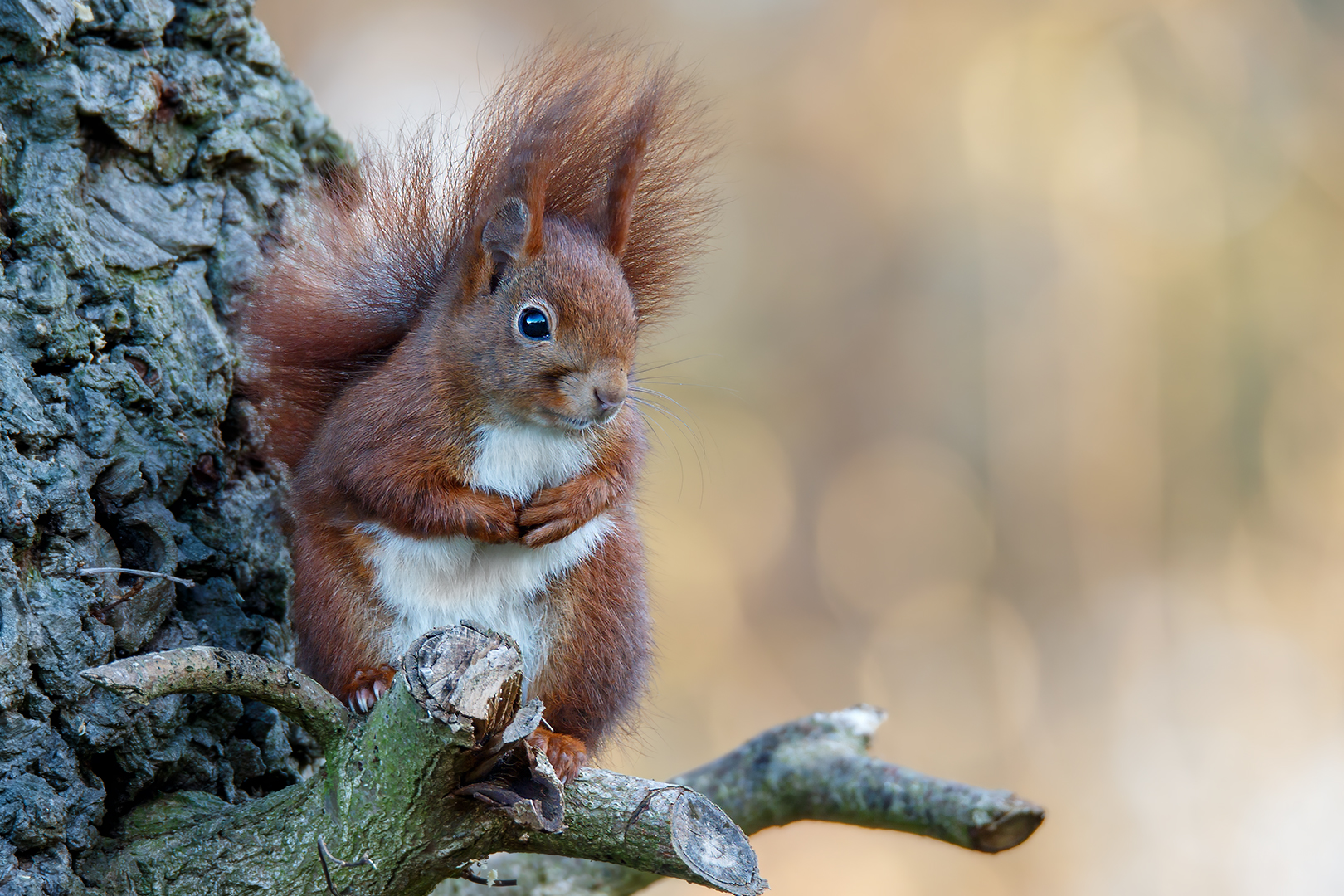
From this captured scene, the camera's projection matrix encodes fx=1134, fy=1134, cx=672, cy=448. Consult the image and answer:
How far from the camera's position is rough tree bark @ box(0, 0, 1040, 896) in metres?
1.13

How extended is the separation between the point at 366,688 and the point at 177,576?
344 millimetres

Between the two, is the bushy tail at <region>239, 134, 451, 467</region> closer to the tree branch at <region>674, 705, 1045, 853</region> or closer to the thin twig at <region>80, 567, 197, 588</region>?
the thin twig at <region>80, 567, 197, 588</region>

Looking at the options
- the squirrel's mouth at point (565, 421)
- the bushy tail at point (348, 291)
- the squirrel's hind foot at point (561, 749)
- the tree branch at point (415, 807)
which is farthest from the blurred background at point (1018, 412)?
the tree branch at point (415, 807)

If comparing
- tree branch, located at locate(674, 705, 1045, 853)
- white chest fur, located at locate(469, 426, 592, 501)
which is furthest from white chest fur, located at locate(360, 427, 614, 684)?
tree branch, located at locate(674, 705, 1045, 853)

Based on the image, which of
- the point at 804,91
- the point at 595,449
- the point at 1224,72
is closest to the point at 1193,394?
the point at 1224,72

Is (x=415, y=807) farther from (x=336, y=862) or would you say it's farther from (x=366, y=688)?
(x=366, y=688)

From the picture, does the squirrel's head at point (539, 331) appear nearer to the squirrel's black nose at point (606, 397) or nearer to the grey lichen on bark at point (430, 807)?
the squirrel's black nose at point (606, 397)

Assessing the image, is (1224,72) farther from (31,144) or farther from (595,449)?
(31,144)

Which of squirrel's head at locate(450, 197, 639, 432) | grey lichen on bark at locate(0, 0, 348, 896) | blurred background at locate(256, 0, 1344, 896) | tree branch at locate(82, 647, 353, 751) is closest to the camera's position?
tree branch at locate(82, 647, 353, 751)

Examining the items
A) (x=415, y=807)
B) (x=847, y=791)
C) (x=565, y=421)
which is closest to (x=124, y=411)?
(x=565, y=421)

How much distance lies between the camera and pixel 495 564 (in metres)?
1.38

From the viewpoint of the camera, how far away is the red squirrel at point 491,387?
1.33m

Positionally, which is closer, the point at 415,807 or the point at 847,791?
the point at 415,807

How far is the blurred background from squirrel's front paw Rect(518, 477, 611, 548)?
2.75 metres
